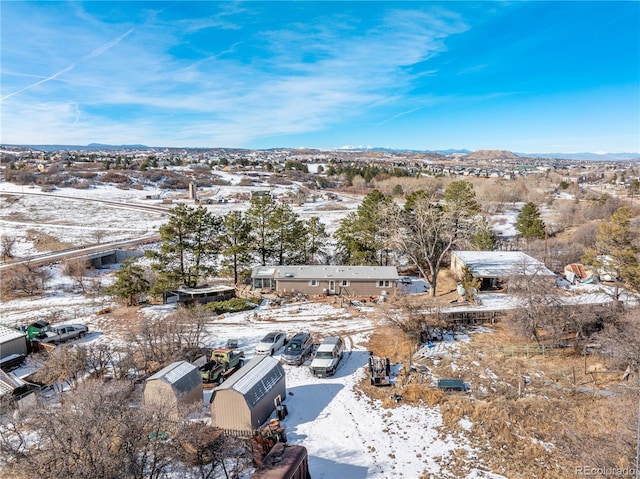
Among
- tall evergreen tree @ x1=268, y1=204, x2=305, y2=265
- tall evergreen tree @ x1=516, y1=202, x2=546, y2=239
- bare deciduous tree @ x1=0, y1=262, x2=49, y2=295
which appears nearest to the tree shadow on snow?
tall evergreen tree @ x1=268, y1=204, x2=305, y2=265

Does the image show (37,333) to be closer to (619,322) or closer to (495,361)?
(495,361)

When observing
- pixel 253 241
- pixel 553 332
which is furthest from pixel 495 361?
pixel 253 241

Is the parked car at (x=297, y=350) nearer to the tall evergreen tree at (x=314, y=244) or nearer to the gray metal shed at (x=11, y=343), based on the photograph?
the gray metal shed at (x=11, y=343)

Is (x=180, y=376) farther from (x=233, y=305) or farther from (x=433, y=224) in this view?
(x=433, y=224)

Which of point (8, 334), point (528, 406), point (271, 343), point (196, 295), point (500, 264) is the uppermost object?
point (500, 264)

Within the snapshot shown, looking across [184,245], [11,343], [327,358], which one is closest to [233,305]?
[184,245]

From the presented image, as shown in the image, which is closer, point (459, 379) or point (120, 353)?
point (459, 379)
